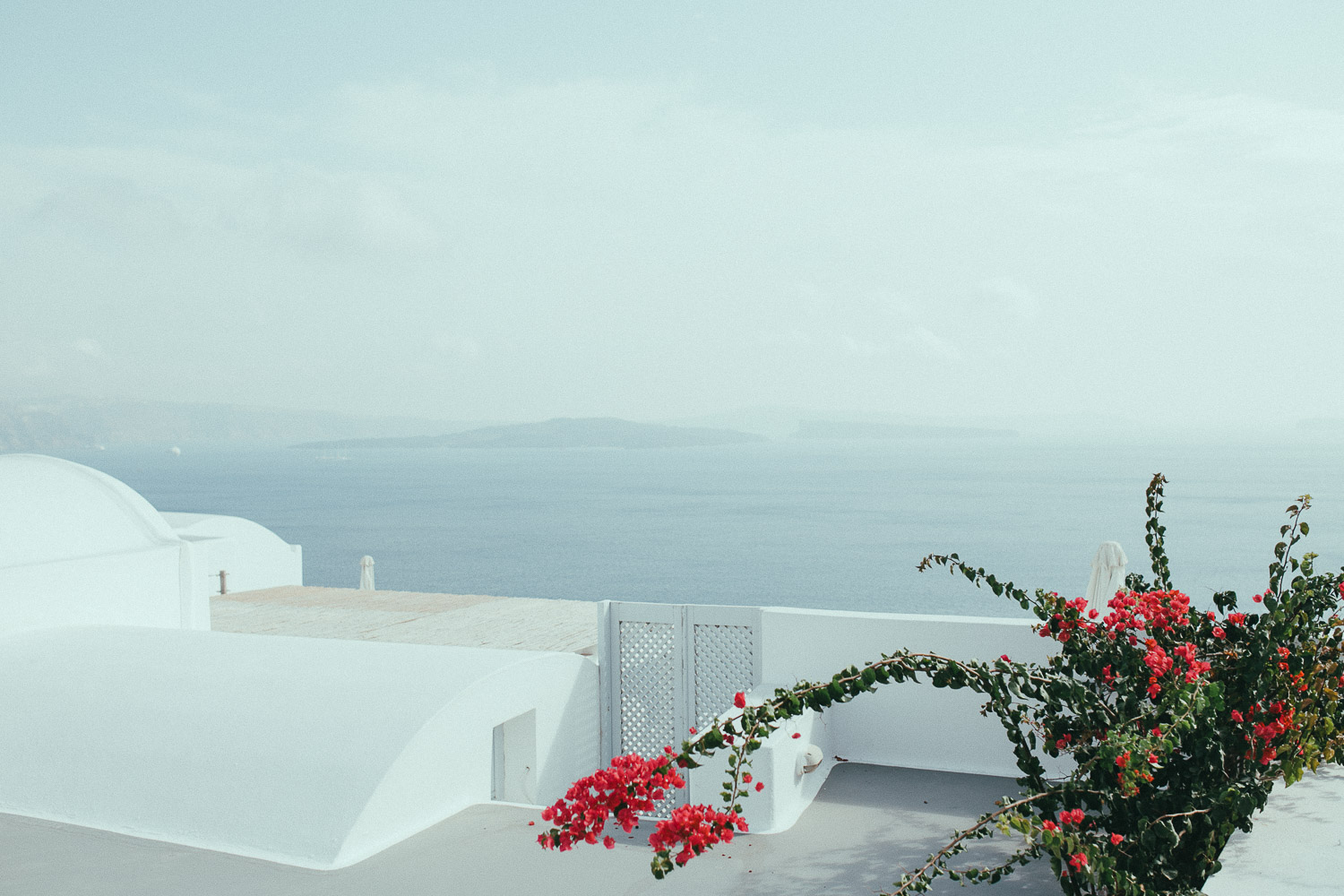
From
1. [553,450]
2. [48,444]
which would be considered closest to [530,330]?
[48,444]

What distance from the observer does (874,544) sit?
62875 mm

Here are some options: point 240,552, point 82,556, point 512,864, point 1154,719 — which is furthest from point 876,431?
point 1154,719

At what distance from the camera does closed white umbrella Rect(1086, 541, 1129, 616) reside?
18.8 ft

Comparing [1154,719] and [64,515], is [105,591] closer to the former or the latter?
[64,515]

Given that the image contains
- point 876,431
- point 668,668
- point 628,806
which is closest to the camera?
point 628,806

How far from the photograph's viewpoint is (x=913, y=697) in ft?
18.0

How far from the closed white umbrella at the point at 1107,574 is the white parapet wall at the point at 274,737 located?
3285 millimetres

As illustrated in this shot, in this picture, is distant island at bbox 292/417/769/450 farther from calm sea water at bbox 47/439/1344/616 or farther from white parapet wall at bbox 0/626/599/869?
white parapet wall at bbox 0/626/599/869

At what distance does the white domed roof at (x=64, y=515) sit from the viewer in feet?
22.7

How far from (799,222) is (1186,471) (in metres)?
53.2

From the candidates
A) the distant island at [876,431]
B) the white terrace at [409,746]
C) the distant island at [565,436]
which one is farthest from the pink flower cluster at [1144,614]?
the distant island at [565,436]

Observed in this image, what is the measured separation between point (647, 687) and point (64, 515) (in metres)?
4.51

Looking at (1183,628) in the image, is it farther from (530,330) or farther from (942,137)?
(530,330)

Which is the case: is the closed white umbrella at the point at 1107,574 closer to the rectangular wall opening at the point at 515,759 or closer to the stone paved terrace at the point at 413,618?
the rectangular wall opening at the point at 515,759
